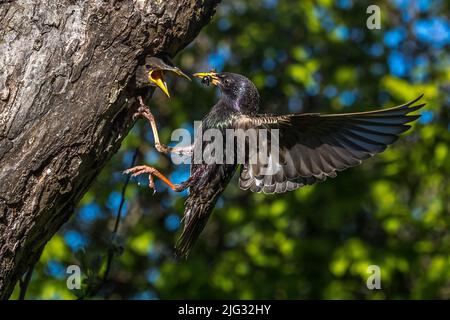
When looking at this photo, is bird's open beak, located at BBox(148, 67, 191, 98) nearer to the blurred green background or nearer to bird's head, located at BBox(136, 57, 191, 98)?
bird's head, located at BBox(136, 57, 191, 98)

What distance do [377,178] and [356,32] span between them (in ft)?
3.93

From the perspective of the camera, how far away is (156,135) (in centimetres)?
301

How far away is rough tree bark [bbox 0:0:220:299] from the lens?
2.38m

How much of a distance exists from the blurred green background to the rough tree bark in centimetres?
232

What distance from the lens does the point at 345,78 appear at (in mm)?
5480

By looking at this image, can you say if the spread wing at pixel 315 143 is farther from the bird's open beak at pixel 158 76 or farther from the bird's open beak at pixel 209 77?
the bird's open beak at pixel 158 76

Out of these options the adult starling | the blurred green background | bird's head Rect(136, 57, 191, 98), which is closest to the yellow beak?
bird's head Rect(136, 57, 191, 98)

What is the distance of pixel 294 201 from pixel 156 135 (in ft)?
7.93

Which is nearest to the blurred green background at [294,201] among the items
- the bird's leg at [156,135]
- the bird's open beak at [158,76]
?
the bird's leg at [156,135]

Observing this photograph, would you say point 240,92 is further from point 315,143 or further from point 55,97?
point 55,97

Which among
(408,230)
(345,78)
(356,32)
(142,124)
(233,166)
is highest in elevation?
(356,32)
